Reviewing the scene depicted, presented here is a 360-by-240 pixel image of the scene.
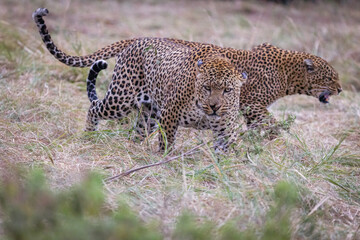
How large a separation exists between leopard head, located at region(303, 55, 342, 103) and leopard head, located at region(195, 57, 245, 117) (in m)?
2.20

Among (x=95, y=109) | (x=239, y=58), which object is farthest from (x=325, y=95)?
(x=95, y=109)

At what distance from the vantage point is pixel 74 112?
312 inches

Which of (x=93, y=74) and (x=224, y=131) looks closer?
(x=224, y=131)

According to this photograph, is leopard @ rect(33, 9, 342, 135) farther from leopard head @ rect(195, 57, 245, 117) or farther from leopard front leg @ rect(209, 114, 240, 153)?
leopard head @ rect(195, 57, 245, 117)

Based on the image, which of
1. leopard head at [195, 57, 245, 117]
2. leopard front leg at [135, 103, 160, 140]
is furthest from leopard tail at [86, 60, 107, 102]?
leopard head at [195, 57, 245, 117]

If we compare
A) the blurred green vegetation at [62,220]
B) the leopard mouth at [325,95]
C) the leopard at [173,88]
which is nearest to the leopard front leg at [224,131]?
the leopard at [173,88]

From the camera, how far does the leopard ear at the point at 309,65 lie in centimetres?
768

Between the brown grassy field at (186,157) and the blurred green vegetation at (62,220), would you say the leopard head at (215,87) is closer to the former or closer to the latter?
the brown grassy field at (186,157)

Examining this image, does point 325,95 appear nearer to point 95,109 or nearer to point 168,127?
point 168,127

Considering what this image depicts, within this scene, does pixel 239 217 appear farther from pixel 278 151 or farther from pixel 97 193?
pixel 278 151

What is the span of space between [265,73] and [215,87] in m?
2.04

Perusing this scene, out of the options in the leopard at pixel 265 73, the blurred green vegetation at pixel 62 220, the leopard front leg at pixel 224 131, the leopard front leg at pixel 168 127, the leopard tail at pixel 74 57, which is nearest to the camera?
the blurred green vegetation at pixel 62 220

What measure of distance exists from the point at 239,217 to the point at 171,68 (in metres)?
2.72

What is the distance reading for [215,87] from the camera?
18.6 feet
